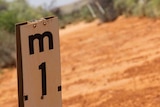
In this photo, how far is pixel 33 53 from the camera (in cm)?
330

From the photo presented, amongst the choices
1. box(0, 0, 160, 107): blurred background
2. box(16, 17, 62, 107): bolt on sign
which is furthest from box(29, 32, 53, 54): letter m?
box(0, 0, 160, 107): blurred background

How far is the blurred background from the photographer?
792cm

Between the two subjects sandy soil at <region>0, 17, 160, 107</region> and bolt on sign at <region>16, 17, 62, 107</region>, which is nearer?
bolt on sign at <region>16, 17, 62, 107</region>

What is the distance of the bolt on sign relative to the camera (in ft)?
10.7

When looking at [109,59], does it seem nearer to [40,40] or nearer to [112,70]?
[112,70]

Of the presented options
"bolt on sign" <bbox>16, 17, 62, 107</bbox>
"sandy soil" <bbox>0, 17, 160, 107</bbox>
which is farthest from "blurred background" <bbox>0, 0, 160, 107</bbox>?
"bolt on sign" <bbox>16, 17, 62, 107</bbox>

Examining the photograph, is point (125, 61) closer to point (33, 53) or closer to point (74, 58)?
point (74, 58)

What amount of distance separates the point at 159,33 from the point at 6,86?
13.5 feet

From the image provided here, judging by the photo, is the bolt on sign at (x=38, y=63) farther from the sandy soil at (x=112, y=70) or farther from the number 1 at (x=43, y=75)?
the sandy soil at (x=112, y=70)

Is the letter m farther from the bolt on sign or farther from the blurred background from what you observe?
the blurred background

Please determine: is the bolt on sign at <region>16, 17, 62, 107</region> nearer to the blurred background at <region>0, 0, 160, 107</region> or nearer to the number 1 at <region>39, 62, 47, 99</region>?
the number 1 at <region>39, 62, 47, 99</region>

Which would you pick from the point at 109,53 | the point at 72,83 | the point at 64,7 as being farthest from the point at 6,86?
the point at 64,7

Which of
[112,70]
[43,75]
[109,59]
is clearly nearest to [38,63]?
[43,75]

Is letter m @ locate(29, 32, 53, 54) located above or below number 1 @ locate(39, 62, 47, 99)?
above
